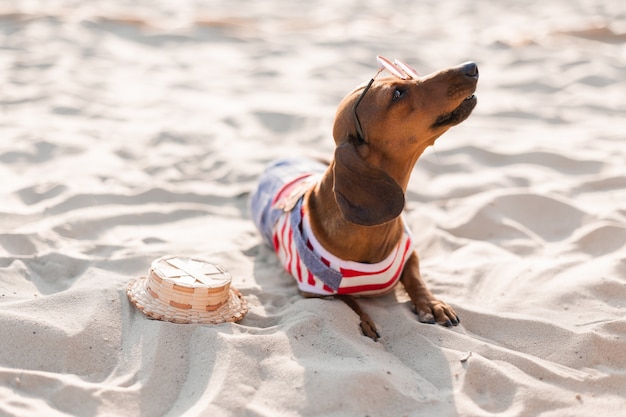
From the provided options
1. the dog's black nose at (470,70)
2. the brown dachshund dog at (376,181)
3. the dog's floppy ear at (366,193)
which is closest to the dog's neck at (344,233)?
the brown dachshund dog at (376,181)

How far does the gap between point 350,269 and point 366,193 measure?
428 millimetres

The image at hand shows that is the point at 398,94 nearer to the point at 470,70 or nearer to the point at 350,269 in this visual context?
the point at 470,70

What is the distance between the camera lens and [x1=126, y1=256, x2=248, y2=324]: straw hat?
298 centimetres

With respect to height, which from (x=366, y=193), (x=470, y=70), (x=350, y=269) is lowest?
(x=350, y=269)

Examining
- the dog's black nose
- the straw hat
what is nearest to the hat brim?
the straw hat

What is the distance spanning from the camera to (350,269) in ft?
10.5

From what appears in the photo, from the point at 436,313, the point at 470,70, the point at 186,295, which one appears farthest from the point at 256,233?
the point at 470,70

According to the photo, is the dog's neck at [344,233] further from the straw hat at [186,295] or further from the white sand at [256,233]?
the straw hat at [186,295]

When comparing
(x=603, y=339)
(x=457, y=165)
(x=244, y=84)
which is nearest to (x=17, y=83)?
(x=244, y=84)

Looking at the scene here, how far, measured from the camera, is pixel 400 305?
331 centimetres

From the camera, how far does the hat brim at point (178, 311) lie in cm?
296

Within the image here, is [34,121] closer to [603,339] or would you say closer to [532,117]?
[532,117]

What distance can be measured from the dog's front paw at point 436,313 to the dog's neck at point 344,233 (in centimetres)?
27

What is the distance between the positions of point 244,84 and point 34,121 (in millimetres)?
1879
